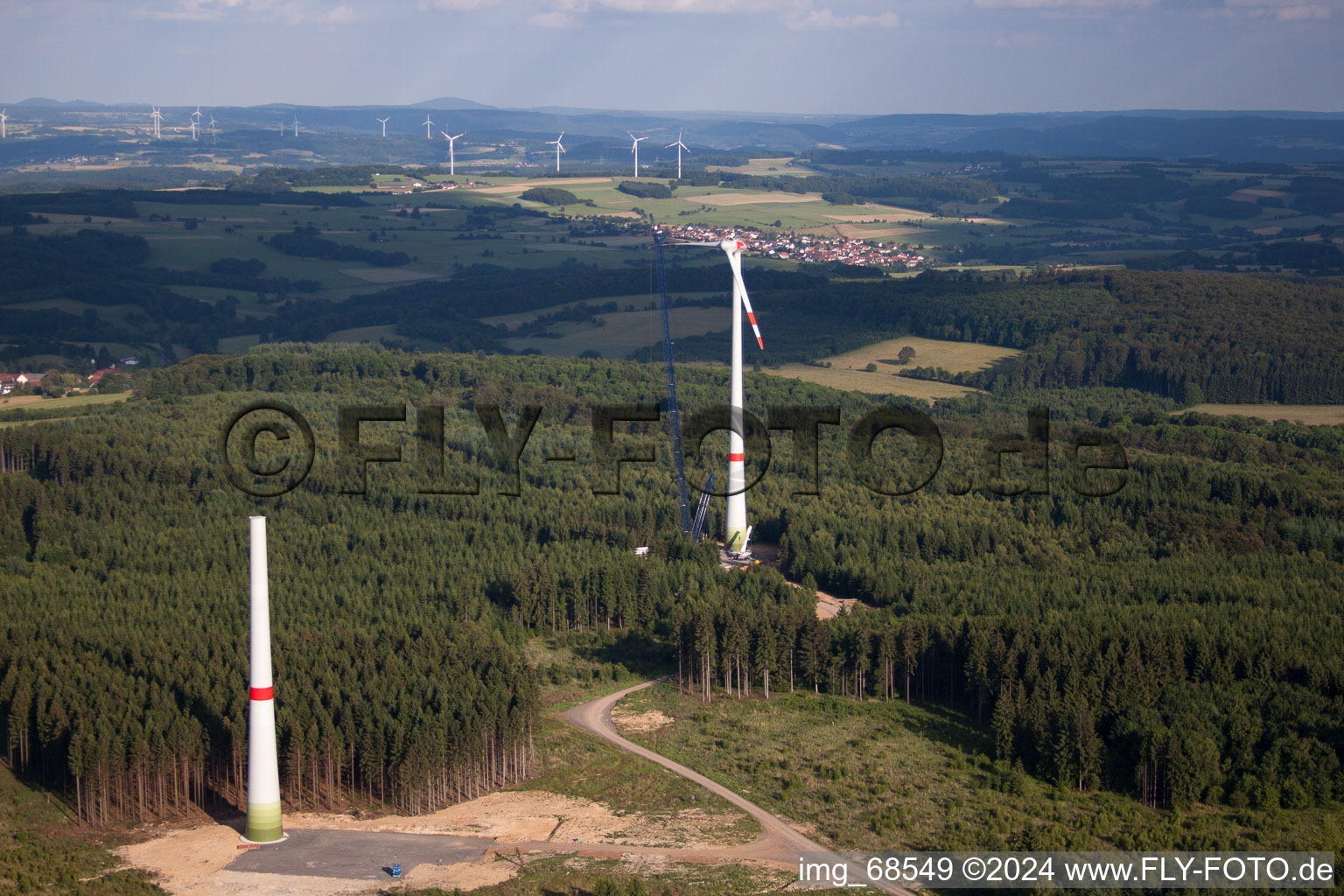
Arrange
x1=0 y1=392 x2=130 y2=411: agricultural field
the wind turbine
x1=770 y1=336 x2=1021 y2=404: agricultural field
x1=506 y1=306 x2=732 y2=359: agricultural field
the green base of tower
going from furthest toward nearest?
x1=506 y1=306 x2=732 y2=359: agricultural field → x1=770 y1=336 x2=1021 y2=404: agricultural field → x1=0 y1=392 x2=130 y2=411: agricultural field → the wind turbine → the green base of tower

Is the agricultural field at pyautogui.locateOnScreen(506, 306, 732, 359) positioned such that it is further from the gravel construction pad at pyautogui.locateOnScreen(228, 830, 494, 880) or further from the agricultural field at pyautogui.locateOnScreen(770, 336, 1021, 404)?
the gravel construction pad at pyautogui.locateOnScreen(228, 830, 494, 880)

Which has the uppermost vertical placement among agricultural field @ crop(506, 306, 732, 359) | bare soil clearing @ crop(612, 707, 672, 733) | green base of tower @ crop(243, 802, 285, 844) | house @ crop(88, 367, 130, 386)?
agricultural field @ crop(506, 306, 732, 359)

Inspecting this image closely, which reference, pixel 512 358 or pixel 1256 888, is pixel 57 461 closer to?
pixel 512 358

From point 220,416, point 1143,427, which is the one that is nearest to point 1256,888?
point 1143,427

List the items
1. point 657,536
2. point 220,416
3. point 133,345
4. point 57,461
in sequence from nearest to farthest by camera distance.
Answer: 1. point 657,536
2. point 57,461
3. point 220,416
4. point 133,345

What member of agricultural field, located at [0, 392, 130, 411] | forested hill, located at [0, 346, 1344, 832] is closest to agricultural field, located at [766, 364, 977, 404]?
forested hill, located at [0, 346, 1344, 832]

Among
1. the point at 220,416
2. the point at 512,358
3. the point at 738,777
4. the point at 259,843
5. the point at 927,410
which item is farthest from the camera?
the point at 512,358

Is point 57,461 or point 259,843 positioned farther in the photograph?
point 57,461
